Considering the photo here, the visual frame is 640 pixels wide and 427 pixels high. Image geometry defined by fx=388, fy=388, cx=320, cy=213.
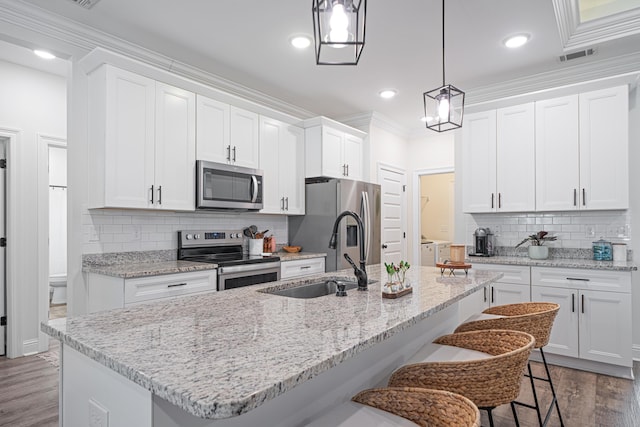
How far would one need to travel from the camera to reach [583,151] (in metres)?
3.53

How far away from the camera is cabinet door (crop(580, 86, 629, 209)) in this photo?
132 inches

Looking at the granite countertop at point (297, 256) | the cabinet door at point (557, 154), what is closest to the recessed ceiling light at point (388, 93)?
the cabinet door at point (557, 154)

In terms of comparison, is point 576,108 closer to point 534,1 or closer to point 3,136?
point 534,1

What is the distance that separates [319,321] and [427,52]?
2888 mm

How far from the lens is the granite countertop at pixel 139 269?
2596 mm

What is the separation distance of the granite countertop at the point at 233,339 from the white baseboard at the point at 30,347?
9.84 feet

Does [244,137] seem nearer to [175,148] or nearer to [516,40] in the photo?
[175,148]

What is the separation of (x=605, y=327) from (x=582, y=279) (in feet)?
1.33

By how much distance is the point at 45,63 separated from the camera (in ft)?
11.6

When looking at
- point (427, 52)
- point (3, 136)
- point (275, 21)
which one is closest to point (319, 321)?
point (275, 21)

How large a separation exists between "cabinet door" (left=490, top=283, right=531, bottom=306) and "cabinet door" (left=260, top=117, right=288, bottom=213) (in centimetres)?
231

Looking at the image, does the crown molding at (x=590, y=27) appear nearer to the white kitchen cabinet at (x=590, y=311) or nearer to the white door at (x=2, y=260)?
the white kitchen cabinet at (x=590, y=311)

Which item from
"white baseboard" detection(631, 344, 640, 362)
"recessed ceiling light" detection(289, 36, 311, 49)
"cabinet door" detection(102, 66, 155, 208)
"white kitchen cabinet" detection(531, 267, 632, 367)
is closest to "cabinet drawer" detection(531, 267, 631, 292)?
"white kitchen cabinet" detection(531, 267, 632, 367)

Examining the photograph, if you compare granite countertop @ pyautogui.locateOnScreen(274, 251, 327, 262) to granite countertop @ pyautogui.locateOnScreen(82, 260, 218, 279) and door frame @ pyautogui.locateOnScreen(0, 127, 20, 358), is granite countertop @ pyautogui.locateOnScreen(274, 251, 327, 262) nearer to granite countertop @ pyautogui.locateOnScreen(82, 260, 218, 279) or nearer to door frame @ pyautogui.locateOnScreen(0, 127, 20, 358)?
granite countertop @ pyautogui.locateOnScreen(82, 260, 218, 279)
